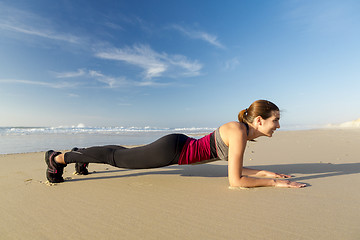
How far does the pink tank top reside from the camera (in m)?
2.55

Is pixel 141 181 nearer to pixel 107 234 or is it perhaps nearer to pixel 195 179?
pixel 195 179

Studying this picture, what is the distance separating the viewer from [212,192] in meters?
2.28

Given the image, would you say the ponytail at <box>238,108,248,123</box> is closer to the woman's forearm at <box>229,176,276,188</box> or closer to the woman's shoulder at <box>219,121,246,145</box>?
the woman's shoulder at <box>219,121,246,145</box>

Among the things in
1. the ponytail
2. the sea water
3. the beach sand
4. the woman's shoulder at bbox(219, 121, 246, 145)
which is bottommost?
the beach sand

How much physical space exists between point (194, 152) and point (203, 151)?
0.12 metres

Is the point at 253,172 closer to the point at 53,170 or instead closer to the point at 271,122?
the point at 271,122

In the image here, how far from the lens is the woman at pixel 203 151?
2.34 meters

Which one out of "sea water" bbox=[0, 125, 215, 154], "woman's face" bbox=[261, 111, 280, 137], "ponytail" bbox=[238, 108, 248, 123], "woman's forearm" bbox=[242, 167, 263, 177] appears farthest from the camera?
"sea water" bbox=[0, 125, 215, 154]

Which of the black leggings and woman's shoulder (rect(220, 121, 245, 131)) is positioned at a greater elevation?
woman's shoulder (rect(220, 121, 245, 131))

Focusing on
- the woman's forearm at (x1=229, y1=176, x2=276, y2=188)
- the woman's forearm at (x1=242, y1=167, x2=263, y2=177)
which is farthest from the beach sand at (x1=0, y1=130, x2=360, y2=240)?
the woman's forearm at (x1=242, y1=167, x2=263, y2=177)

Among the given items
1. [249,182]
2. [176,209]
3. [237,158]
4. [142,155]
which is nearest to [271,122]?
[237,158]

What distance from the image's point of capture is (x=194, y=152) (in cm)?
256

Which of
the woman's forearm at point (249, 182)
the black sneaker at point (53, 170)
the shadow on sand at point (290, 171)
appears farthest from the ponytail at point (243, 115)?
the black sneaker at point (53, 170)

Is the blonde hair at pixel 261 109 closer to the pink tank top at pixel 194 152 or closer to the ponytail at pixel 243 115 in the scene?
the ponytail at pixel 243 115
